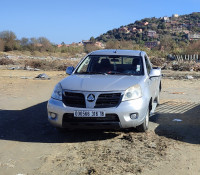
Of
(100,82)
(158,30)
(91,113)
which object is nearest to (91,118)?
(91,113)

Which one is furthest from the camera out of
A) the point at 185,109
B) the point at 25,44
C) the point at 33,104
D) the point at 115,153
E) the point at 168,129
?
the point at 25,44

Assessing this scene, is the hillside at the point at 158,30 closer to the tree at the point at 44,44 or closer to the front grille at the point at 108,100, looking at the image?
the tree at the point at 44,44

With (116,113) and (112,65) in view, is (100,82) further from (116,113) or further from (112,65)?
(112,65)

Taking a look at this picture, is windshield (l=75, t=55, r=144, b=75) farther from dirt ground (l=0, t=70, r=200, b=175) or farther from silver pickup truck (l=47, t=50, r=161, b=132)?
dirt ground (l=0, t=70, r=200, b=175)

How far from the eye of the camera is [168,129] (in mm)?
6238

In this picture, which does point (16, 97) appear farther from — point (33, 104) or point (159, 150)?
point (159, 150)

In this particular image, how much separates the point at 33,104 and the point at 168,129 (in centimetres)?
449

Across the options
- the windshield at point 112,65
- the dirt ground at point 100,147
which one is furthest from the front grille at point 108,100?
the windshield at point 112,65

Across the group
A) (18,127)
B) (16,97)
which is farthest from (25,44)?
(18,127)

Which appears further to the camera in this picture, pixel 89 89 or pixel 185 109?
pixel 185 109

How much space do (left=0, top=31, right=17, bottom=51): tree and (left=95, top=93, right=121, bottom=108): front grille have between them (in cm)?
5178

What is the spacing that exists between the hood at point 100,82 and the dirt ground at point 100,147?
3.19 feet

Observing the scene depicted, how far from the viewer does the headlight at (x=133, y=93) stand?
17.0ft

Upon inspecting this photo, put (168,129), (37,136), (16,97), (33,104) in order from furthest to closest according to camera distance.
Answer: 1. (16,97)
2. (33,104)
3. (168,129)
4. (37,136)
